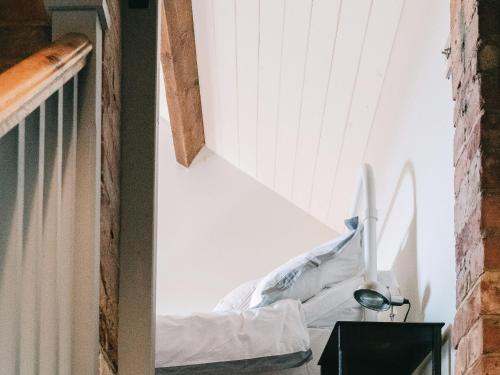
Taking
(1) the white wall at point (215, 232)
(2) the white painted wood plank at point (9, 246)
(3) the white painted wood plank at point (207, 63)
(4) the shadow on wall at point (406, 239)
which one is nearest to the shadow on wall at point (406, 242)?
(4) the shadow on wall at point (406, 239)

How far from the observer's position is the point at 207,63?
4.59 meters

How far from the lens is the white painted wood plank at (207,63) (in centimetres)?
414

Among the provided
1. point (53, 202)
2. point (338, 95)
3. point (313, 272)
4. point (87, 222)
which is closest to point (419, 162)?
point (313, 272)

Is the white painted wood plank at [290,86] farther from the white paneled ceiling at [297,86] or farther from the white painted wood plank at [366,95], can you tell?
the white painted wood plank at [366,95]

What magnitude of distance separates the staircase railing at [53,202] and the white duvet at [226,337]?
5.18 ft

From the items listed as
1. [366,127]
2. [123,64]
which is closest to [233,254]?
[366,127]

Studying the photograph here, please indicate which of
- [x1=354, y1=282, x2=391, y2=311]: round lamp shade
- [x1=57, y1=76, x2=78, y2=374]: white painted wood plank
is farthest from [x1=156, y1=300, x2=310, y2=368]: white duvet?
[x1=57, y1=76, x2=78, y2=374]: white painted wood plank

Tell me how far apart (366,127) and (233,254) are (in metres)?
1.39

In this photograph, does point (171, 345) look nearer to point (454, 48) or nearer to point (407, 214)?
point (407, 214)

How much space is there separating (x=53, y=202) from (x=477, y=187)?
3.36 ft

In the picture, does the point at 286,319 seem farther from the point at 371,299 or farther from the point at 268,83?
the point at 268,83

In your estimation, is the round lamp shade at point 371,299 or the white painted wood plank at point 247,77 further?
the white painted wood plank at point 247,77

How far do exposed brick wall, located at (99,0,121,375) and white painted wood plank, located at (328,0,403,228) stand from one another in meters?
1.89

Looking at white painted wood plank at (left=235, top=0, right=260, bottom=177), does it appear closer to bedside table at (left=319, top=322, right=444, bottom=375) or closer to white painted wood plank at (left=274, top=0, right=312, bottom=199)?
white painted wood plank at (left=274, top=0, right=312, bottom=199)
